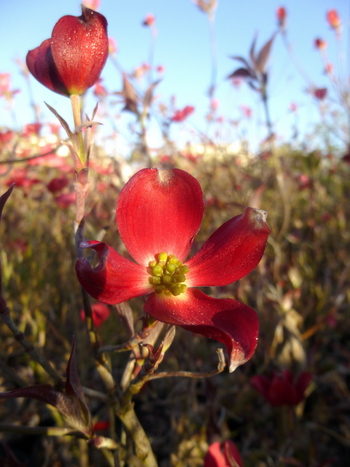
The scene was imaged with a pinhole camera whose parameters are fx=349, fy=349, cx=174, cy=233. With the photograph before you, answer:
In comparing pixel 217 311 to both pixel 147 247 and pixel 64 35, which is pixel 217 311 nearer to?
pixel 147 247

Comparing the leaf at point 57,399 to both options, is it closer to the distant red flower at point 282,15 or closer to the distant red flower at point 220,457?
the distant red flower at point 220,457

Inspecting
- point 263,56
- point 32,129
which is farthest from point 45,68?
point 32,129

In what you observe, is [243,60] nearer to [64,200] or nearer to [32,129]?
[64,200]

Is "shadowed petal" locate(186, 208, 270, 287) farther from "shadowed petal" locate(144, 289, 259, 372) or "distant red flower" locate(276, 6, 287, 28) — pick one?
"distant red flower" locate(276, 6, 287, 28)

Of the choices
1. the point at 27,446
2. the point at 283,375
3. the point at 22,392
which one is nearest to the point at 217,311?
the point at 22,392

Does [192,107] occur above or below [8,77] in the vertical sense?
below
